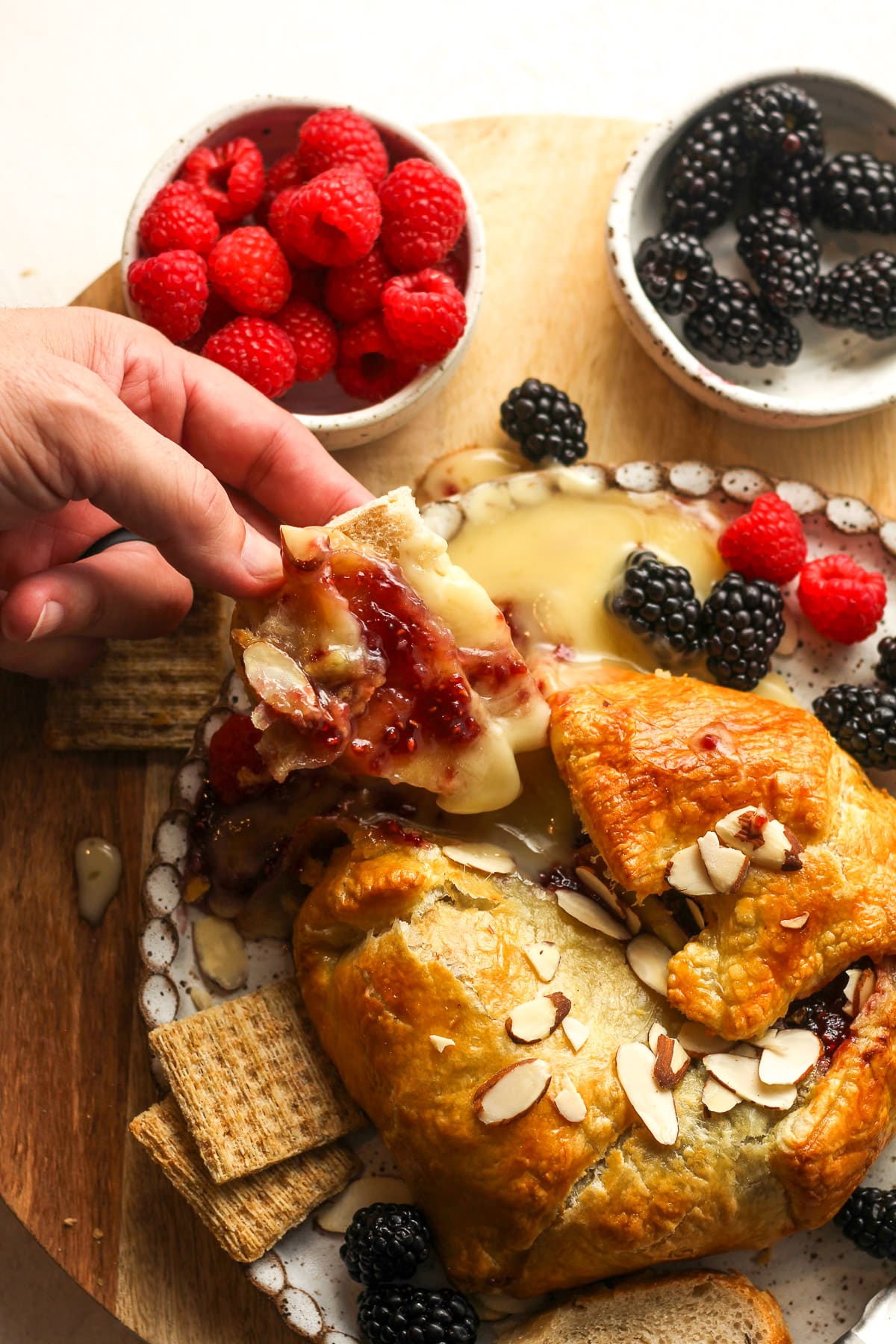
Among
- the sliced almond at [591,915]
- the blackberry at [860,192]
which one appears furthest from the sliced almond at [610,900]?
the blackberry at [860,192]

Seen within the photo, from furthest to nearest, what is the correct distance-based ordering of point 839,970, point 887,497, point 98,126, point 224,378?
point 98,126, point 887,497, point 224,378, point 839,970

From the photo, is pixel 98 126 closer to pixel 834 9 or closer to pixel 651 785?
pixel 834 9

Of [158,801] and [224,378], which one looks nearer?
[224,378]

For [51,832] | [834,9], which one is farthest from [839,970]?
[834,9]

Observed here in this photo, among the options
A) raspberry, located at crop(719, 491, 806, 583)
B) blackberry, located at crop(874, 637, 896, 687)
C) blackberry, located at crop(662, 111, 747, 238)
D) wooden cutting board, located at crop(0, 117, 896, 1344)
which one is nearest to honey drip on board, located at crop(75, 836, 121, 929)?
wooden cutting board, located at crop(0, 117, 896, 1344)

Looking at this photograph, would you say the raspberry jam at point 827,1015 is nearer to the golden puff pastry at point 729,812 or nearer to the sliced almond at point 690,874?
the golden puff pastry at point 729,812

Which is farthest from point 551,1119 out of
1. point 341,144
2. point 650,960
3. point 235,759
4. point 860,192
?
point 860,192
